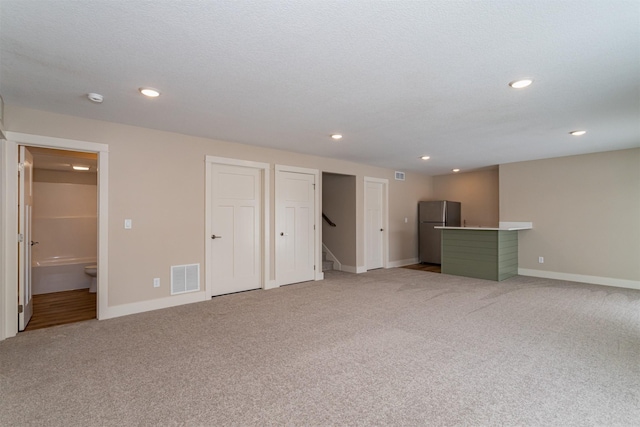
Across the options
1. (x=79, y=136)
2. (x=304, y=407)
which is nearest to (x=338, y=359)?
(x=304, y=407)

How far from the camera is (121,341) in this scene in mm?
3062

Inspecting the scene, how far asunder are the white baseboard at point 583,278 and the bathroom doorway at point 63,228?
25.8 feet

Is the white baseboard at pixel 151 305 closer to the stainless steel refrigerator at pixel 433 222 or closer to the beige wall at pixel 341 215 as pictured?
the beige wall at pixel 341 215

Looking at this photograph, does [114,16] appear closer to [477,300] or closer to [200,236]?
[200,236]

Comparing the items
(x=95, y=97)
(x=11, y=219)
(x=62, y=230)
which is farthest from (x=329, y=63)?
(x=62, y=230)

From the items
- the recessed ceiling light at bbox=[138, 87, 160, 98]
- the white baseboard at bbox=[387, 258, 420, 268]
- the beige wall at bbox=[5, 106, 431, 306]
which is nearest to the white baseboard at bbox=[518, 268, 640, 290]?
the white baseboard at bbox=[387, 258, 420, 268]

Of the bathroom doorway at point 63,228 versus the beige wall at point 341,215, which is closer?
the bathroom doorway at point 63,228

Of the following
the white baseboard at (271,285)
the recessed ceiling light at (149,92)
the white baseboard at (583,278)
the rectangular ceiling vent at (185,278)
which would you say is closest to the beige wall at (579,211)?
the white baseboard at (583,278)

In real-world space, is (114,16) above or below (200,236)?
above

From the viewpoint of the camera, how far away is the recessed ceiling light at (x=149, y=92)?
287cm

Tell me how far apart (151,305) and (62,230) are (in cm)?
324

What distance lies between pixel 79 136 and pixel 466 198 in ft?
26.4

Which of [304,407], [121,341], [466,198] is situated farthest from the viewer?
[466,198]

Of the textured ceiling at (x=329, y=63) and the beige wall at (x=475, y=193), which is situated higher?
the textured ceiling at (x=329, y=63)
